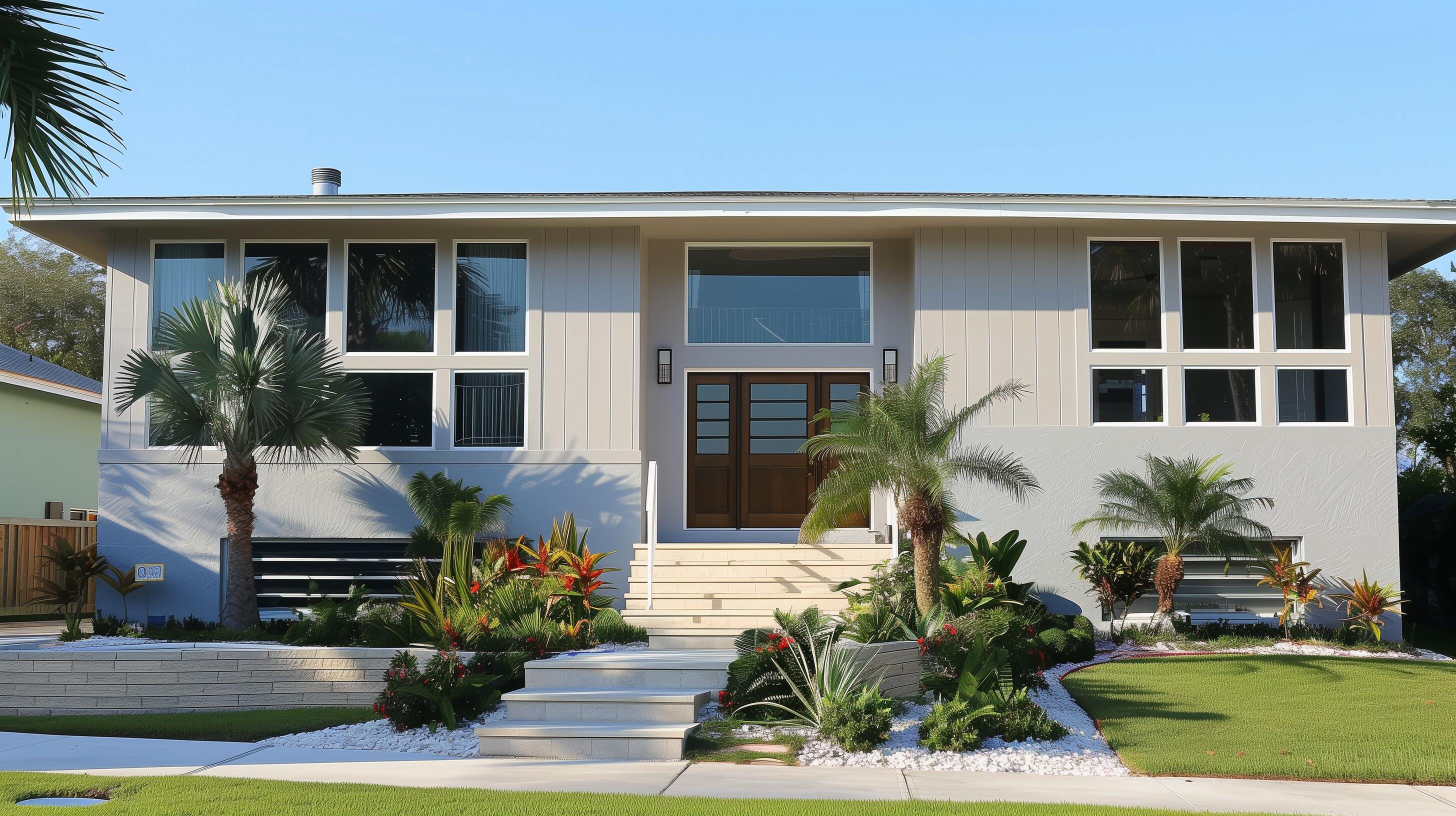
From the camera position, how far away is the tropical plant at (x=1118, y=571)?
512 inches

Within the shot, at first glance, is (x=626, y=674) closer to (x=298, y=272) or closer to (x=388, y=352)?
(x=388, y=352)

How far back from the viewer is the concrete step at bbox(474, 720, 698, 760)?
7.64m

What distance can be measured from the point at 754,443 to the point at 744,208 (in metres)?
3.11

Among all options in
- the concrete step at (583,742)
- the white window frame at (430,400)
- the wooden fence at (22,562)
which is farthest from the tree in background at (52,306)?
the concrete step at (583,742)

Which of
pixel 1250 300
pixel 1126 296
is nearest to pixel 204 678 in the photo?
pixel 1126 296

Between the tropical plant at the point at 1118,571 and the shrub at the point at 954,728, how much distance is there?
5513 mm

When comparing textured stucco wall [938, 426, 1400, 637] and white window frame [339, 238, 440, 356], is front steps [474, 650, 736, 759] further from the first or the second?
white window frame [339, 238, 440, 356]

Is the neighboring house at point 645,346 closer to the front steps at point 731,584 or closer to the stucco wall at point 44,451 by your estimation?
the front steps at point 731,584

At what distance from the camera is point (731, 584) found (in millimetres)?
12234

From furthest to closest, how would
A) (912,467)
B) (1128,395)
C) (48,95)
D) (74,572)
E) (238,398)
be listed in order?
(1128,395) → (74,572) → (238,398) → (912,467) → (48,95)

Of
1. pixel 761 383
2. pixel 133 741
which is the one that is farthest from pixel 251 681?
pixel 761 383

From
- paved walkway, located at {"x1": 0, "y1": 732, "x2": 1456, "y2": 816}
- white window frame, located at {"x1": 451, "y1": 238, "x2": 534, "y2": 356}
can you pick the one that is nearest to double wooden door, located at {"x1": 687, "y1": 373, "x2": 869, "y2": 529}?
white window frame, located at {"x1": 451, "y1": 238, "x2": 534, "y2": 356}

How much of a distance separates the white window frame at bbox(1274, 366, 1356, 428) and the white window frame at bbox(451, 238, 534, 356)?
9183mm

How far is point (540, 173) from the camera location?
18.7 meters
